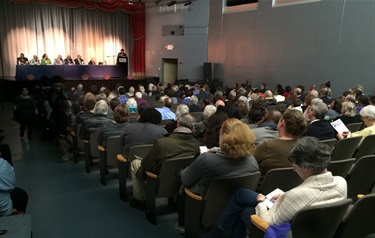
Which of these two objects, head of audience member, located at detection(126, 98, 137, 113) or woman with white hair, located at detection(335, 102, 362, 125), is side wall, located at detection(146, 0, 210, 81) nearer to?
head of audience member, located at detection(126, 98, 137, 113)

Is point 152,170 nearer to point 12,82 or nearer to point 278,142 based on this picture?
point 278,142

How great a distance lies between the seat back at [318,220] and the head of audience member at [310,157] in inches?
7.9

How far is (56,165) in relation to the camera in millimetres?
4730

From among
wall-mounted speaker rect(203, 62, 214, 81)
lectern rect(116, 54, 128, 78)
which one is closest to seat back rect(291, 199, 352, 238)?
wall-mounted speaker rect(203, 62, 214, 81)

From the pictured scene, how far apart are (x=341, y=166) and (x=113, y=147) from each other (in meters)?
2.51

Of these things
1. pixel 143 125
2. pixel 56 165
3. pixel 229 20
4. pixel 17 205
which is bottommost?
pixel 56 165

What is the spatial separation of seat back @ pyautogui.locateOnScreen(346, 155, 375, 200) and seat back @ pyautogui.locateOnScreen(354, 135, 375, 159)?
688 millimetres

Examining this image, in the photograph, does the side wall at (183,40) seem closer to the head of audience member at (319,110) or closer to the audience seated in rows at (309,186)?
the head of audience member at (319,110)

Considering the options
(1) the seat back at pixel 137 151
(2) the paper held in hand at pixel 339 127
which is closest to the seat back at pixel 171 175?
(1) the seat back at pixel 137 151

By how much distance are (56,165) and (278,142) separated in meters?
3.65

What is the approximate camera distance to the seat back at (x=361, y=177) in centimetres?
253

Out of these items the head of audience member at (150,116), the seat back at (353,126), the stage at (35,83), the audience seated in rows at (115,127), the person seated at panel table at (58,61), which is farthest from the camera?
the person seated at panel table at (58,61)

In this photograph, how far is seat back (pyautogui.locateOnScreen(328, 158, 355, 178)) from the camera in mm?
2465

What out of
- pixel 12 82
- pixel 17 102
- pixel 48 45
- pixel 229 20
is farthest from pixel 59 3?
pixel 17 102
